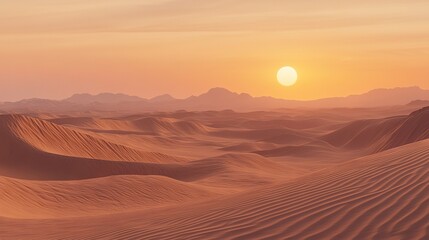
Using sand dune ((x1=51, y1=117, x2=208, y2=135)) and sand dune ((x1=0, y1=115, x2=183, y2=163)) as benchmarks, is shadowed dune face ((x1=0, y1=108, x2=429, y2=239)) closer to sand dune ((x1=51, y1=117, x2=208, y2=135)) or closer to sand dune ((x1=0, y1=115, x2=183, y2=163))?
sand dune ((x1=0, y1=115, x2=183, y2=163))

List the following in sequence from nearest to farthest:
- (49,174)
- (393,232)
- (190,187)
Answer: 1. (393,232)
2. (190,187)
3. (49,174)

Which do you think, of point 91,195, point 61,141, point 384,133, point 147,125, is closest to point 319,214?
point 91,195

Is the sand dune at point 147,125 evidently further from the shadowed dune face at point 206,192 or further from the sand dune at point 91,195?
the sand dune at point 91,195

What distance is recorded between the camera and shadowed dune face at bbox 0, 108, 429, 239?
6.08 metres

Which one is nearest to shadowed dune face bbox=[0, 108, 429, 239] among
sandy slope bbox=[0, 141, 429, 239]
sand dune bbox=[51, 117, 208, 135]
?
sandy slope bbox=[0, 141, 429, 239]

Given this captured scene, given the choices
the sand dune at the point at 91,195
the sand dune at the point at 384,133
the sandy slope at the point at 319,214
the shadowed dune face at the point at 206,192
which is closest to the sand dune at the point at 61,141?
the shadowed dune face at the point at 206,192

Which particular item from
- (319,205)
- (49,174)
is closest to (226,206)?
(319,205)

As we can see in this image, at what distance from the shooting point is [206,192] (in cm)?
1775

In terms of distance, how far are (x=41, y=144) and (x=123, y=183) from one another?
12.2m

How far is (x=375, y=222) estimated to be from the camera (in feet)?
18.5

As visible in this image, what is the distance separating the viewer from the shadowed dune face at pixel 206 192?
6078 mm

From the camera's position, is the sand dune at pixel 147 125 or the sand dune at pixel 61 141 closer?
the sand dune at pixel 61 141

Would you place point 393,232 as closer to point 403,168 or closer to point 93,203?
point 403,168

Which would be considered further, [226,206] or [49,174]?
[49,174]
